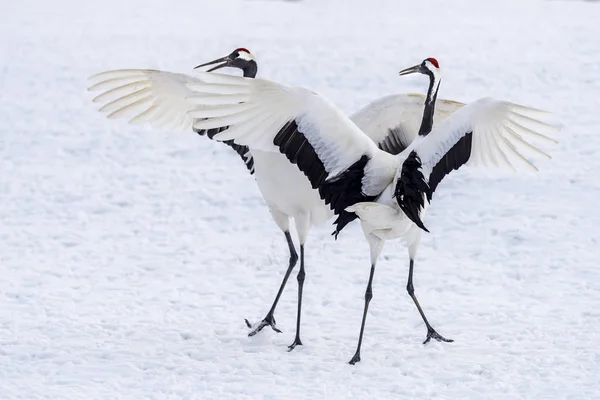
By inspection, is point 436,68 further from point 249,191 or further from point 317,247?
point 249,191

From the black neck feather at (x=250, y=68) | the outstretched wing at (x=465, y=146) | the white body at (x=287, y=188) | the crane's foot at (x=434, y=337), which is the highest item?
the black neck feather at (x=250, y=68)

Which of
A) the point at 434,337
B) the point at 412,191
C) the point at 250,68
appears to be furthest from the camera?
the point at 250,68

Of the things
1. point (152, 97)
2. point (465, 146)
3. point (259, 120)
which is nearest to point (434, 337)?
point (465, 146)

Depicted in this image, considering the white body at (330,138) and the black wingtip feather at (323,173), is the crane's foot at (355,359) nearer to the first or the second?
the white body at (330,138)

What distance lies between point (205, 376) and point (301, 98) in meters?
1.61

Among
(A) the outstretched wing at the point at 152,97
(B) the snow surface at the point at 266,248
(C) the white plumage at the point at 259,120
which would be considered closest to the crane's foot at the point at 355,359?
(B) the snow surface at the point at 266,248

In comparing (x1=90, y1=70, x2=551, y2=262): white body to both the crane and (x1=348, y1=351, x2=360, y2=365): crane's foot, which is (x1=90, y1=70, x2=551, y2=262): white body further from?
(x1=348, y1=351, x2=360, y2=365): crane's foot

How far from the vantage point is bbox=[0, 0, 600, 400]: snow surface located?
5.70 meters

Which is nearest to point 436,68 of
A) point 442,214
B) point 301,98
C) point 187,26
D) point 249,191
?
point 301,98

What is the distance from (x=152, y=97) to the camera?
6754 millimetres

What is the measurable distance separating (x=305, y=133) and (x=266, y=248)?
3.08m

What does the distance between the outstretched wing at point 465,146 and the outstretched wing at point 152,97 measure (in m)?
1.43

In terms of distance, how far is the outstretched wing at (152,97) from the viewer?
661cm

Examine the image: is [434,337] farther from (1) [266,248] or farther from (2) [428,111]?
(1) [266,248]
